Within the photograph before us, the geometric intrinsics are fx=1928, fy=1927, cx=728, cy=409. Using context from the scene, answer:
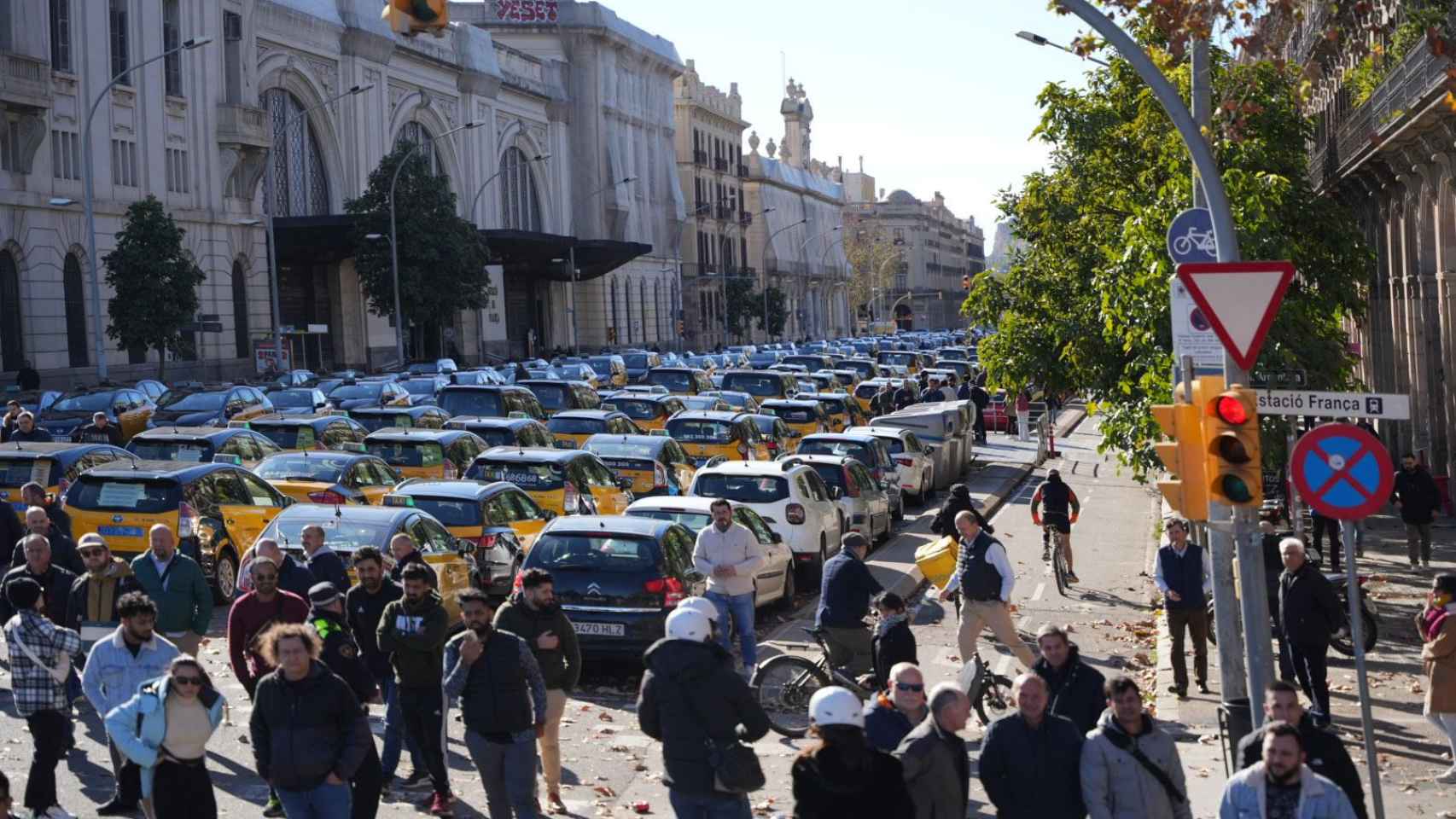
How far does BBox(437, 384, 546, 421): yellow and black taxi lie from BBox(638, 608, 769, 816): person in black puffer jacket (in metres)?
25.8

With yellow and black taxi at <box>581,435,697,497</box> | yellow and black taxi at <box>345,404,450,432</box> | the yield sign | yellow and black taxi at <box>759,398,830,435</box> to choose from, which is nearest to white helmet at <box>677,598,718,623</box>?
the yield sign

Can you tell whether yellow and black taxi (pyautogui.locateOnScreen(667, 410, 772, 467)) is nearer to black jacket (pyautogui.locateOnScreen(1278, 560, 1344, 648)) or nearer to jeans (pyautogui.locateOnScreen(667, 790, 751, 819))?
black jacket (pyautogui.locateOnScreen(1278, 560, 1344, 648))

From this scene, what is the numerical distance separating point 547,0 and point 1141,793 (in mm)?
96352

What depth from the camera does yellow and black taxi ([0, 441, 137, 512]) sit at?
20.5 m

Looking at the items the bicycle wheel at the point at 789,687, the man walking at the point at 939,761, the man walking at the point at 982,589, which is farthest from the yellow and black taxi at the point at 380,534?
the man walking at the point at 939,761

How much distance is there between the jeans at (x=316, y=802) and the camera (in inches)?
341

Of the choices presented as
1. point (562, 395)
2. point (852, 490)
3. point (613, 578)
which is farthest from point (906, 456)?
point (613, 578)

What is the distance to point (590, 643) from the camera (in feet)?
51.6

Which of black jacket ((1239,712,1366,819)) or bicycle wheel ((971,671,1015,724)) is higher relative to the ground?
black jacket ((1239,712,1366,819))

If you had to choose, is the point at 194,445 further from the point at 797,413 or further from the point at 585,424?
the point at 797,413

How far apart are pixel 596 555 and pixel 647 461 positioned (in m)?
10.2

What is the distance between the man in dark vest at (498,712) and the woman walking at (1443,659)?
19.9 feet

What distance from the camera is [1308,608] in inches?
558

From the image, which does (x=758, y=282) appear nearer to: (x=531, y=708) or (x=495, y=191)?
(x=495, y=191)
